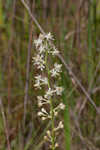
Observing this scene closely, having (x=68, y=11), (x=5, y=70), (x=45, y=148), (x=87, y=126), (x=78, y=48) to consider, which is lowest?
(x=45, y=148)

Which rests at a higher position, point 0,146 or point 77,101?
point 77,101

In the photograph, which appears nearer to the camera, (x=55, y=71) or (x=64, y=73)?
(x=55, y=71)

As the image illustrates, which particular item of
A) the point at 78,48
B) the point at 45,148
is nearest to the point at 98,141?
the point at 45,148

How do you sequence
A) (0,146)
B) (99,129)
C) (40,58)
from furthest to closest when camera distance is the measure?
1. (99,129)
2. (0,146)
3. (40,58)

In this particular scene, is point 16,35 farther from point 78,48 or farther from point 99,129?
point 99,129

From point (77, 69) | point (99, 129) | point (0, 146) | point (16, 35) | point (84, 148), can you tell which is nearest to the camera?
point (84, 148)

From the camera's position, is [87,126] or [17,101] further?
→ [17,101]

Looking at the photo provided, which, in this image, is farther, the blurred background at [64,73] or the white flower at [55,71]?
the blurred background at [64,73]

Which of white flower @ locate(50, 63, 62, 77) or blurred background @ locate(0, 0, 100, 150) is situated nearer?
white flower @ locate(50, 63, 62, 77)
